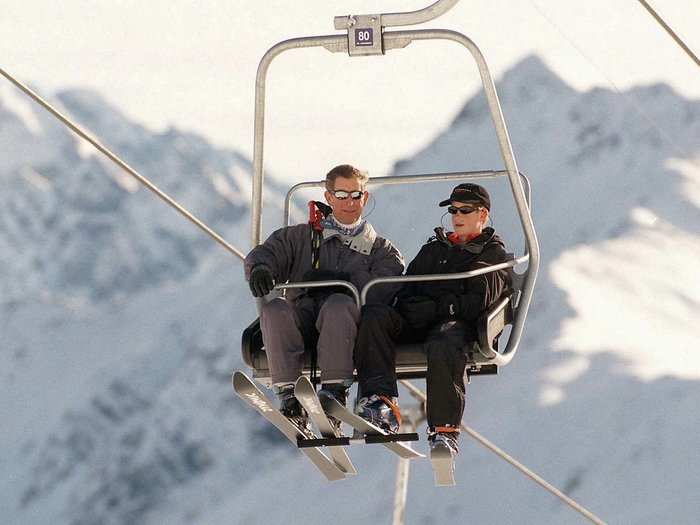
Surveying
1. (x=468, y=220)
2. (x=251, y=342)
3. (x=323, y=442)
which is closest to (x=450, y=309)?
(x=468, y=220)

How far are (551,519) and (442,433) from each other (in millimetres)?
149382

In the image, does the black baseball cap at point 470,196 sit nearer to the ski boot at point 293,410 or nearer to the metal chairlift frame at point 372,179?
the metal chairlift frame at point 372,179

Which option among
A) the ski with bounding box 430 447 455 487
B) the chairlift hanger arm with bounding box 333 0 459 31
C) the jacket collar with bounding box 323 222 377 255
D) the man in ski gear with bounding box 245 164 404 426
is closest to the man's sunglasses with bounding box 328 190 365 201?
the man in ski gear with bounding box 245 164 404 426

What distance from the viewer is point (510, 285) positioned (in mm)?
7426

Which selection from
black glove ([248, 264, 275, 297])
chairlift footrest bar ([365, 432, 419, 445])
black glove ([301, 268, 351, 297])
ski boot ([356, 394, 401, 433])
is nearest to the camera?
chairlift footrest bar ([365, 432, 419, 445])

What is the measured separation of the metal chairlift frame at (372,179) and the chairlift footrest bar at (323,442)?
47cm

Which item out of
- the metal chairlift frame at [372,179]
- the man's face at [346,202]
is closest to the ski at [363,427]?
the metal chairlift frame at [372,179]

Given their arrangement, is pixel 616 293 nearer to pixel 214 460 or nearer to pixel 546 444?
pixel 546 444

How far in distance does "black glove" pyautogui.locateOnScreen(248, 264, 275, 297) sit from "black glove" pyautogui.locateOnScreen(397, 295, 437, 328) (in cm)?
57

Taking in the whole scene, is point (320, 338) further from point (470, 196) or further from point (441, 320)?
point (470, 196)

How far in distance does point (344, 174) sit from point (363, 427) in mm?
1099

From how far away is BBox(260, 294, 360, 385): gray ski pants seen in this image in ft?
22.2

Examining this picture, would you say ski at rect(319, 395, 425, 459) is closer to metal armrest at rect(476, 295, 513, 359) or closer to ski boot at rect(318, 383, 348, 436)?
ski boot at rect(318, 383, 348, 436)

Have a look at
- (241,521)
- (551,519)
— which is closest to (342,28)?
(551,519)
